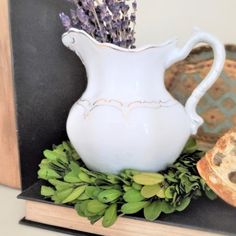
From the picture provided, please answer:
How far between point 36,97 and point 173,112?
0.63 feet

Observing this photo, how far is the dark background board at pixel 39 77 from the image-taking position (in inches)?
19.2

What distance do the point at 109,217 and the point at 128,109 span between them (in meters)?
0.12

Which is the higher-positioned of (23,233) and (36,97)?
(36,97)

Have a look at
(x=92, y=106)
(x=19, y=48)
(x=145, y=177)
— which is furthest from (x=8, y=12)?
(x=145, y=177)

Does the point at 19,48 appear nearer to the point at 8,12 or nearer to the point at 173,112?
the point at 8,12

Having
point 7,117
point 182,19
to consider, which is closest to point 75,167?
point 7,117

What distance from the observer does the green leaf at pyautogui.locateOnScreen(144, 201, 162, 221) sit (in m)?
0.39

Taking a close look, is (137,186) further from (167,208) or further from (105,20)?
(105,20)

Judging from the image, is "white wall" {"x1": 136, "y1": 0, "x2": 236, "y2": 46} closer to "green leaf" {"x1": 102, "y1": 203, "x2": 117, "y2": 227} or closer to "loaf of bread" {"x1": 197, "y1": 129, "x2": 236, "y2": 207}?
"loaf of bread" {"x1": 197, "y1": 129, "x2": 236, "y2": 207}

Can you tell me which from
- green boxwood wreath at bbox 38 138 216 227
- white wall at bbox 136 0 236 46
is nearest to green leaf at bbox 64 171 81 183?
green boxwood wreath at bbox 38 138 216 227

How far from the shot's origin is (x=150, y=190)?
0.40m

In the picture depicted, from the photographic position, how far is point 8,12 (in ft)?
1.53

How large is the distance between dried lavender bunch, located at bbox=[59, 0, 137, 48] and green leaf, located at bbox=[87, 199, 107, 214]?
0.18 meters

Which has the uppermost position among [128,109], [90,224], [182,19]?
[182,19]
